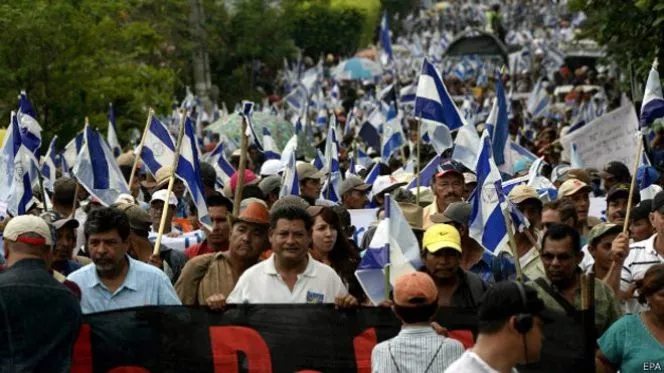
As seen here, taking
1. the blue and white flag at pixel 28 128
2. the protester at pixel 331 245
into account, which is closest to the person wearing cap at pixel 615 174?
the blue and white flag at pixel 28 128

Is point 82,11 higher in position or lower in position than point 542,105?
A: higher

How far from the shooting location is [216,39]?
4703cm

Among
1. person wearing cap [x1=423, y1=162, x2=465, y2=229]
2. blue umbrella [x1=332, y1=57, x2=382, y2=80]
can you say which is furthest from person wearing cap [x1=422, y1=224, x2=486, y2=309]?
blue umbrella [x1=332, y1=57, x2=382, y2=80]

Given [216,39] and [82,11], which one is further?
[216,39]

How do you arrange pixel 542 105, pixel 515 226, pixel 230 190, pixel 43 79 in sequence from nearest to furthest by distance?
pixel 515 226
pixel 230 190
pixel 43 79
pixel 542 105

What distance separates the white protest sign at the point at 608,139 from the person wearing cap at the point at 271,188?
4.09m

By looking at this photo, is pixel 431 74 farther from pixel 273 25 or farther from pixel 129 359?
pixel 273 25

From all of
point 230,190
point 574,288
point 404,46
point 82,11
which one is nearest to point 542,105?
point 82,11

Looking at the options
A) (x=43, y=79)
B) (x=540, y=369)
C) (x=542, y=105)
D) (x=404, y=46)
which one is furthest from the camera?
(x=404, y=46)

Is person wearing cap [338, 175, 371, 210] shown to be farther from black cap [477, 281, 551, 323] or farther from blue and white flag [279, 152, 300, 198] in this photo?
black cap [477, 281, 551, 323]

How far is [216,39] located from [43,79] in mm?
20435

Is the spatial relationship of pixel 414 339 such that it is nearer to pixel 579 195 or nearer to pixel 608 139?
pixel 579 195

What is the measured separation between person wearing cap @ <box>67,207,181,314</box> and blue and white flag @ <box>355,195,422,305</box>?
38.6 inches

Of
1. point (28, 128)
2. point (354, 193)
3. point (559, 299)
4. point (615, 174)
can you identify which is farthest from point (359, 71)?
point (559, 299)
